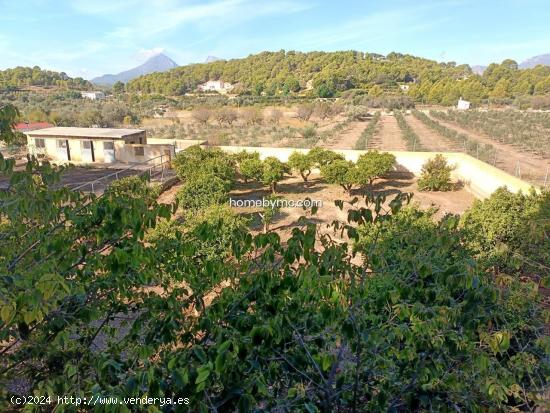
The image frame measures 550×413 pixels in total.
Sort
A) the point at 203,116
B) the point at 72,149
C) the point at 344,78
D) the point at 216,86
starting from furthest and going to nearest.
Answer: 1. the point at 216,86
2. the point at 344,78
3. the point at 203,116
4. the point at 72,149

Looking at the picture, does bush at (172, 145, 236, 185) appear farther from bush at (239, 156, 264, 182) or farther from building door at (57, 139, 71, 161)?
building door at (57, 139, 71, 161)

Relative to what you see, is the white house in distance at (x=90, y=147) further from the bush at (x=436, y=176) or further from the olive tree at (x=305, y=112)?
the olive tree at (x=305, y=112)

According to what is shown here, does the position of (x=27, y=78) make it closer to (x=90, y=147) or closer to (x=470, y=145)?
(x=90, y=147)

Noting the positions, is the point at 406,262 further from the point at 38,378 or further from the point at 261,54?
the point at 261,54

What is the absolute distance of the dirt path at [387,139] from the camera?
2997 centimetres

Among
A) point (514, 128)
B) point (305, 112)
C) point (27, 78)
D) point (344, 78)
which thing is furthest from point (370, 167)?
point (27, 78)

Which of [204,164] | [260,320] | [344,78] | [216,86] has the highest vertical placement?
[344,78]

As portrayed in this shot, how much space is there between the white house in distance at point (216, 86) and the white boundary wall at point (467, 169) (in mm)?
78467

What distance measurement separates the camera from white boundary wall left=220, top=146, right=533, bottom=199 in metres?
16.0

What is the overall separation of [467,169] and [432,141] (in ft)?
44.2

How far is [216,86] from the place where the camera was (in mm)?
103188

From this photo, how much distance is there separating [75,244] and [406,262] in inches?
101

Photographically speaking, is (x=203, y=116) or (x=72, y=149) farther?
(x=203, y=116)

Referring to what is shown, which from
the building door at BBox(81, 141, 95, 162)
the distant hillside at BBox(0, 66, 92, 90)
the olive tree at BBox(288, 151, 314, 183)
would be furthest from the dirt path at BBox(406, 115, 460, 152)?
the distant hillside at BBox(0, 66, 92, 90)
